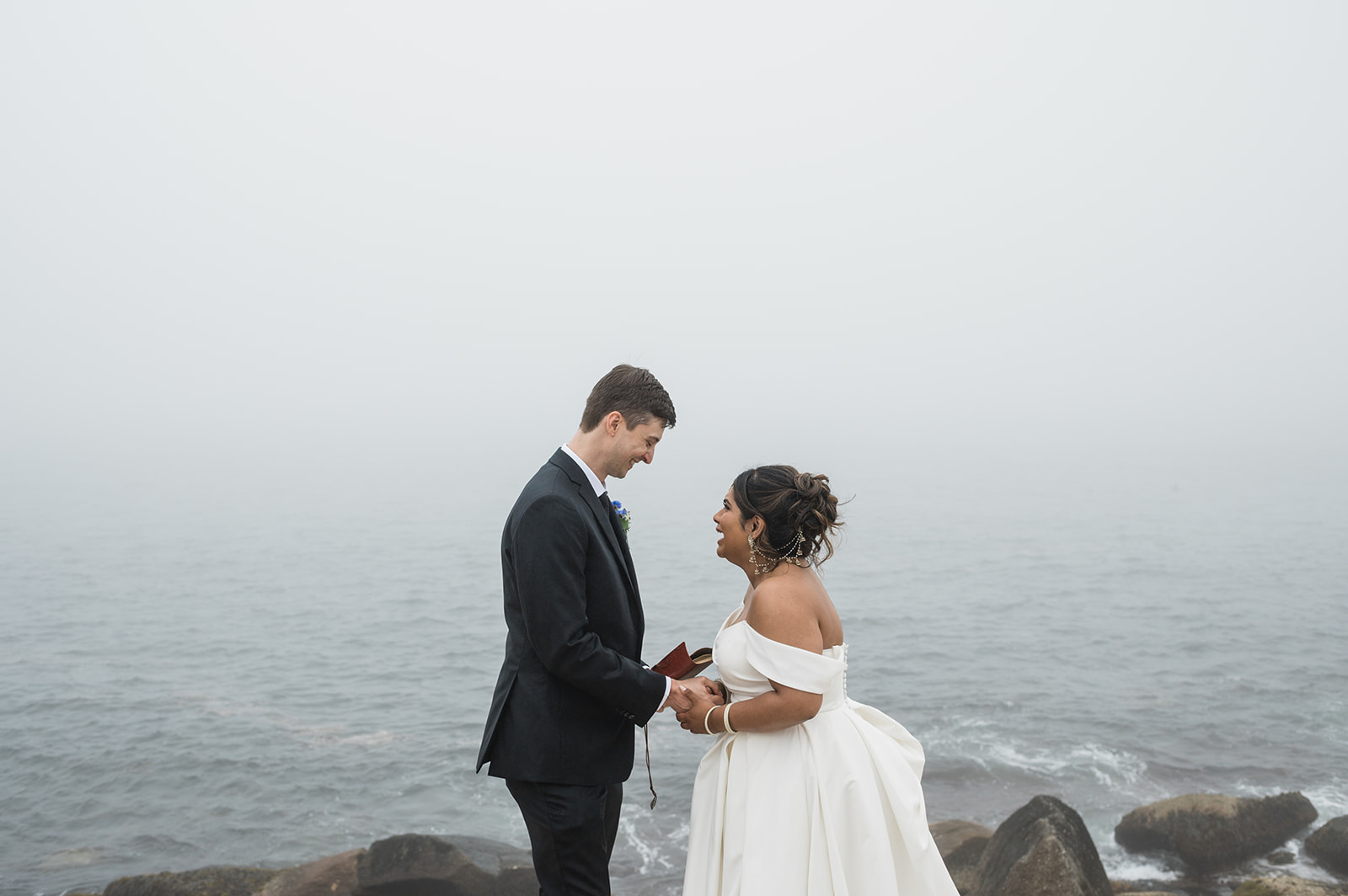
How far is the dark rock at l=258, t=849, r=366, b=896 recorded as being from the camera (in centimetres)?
816

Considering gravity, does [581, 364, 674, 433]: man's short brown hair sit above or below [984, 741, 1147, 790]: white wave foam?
above

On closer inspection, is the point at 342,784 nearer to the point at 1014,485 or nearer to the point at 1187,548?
the point at 1187,548

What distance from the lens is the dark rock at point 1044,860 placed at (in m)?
7.35

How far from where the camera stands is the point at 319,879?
27.1 ft

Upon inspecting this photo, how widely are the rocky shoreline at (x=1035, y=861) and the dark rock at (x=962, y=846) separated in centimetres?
2

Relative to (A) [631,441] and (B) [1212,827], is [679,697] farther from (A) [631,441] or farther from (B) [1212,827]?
(B) [1212,827]

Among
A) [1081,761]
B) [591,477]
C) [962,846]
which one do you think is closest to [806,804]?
[591,477]

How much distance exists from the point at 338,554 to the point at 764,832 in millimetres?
43382

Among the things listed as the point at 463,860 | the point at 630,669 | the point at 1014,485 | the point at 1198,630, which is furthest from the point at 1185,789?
the point at 1014,485

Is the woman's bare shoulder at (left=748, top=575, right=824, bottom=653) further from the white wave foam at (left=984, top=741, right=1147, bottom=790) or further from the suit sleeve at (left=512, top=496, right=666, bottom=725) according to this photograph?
the white wave foam at (left=984, top=741, right=1147, bottom=790)

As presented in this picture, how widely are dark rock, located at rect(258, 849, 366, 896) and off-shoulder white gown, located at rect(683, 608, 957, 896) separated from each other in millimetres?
5343

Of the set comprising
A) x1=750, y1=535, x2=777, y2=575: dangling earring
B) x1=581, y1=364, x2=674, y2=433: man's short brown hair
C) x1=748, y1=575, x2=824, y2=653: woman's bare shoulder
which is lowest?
x1=748, y1=575, x2=824, y2=653: woman's bare shoulder

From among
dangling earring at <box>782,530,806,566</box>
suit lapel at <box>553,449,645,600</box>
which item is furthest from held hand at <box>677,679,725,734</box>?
dangling earring at <box>782,530,806,566</box>

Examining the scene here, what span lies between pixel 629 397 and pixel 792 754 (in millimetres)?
1728
